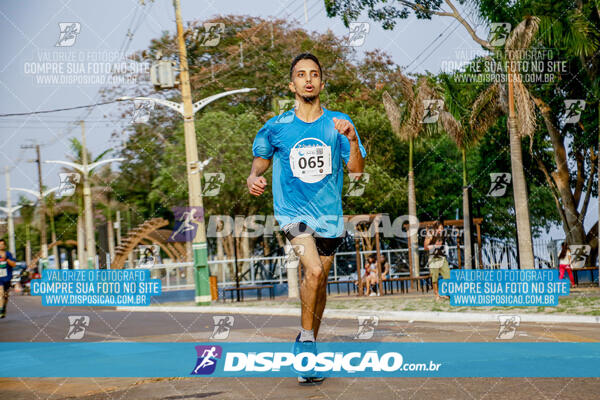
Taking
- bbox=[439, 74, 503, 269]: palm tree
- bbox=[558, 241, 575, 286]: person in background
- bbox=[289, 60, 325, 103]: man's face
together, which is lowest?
bbox=[558, 241, 575, 286]: person in background

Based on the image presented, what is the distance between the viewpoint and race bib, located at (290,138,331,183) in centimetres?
527

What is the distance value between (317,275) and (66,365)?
3425 mm

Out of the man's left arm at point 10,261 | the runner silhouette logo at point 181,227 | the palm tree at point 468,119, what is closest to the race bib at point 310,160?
the man's left arm at point 10,261

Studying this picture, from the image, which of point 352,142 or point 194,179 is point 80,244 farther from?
point 352,142

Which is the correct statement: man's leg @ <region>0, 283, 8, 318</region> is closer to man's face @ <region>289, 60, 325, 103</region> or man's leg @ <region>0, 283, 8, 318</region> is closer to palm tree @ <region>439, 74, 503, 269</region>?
palm tree @ <region>439, 74, 503, 269</region>

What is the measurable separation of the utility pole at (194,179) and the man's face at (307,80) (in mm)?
15004

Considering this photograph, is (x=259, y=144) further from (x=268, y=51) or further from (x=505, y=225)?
(x=505, y=225)

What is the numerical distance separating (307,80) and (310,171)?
67 centimetres

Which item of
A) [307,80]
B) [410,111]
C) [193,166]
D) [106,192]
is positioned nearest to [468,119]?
[410,111]

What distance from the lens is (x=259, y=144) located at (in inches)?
219

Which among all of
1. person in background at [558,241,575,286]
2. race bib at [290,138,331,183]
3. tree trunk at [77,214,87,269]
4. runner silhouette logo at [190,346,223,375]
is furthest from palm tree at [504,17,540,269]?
tree trunk at [77,214,87,269]

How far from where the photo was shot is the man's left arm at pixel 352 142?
5.18 m

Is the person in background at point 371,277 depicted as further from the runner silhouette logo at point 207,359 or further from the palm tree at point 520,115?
the runner silhouette logo at point 207,359

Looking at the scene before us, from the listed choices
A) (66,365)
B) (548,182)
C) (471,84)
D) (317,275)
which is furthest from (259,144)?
(548,182)
